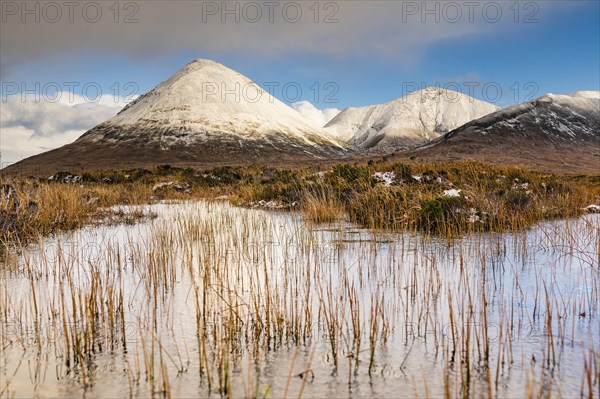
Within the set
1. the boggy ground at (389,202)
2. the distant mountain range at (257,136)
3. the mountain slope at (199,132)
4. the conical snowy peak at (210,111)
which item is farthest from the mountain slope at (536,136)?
the conical snowy peak at (210,111)

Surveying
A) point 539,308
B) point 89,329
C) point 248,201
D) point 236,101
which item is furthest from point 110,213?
point 236,101

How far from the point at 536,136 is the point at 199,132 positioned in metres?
77.5

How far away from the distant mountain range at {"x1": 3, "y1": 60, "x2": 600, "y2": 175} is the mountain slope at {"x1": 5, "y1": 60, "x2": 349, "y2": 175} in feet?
0.85

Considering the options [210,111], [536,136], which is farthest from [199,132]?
[536,136]

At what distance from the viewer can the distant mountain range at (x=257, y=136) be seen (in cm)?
6562

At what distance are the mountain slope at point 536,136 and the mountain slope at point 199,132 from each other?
94.5 ft

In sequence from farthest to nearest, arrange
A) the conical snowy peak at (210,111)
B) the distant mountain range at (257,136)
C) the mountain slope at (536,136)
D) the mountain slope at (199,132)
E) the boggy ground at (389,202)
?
1. the conical snowy peak at (210,111)
2. the mountain slope at (199,132)
3. the distant mountain range at (257,136)
4. the mountain slope at (536,136)
5. the boggy ground at (389,202)

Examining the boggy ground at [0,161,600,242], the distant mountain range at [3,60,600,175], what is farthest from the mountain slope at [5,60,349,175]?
the boggy ground at [0,161,600,242]

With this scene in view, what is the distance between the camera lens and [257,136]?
126m

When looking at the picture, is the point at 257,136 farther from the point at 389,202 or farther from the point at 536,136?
the point at 389,202

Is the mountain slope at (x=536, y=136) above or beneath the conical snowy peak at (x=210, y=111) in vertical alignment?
beneath

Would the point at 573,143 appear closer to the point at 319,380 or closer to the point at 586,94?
the point at 586,94

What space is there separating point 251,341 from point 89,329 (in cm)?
137

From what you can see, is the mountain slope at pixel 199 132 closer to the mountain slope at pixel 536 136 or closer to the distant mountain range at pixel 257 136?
the distant mountain range at pixel 257 136
